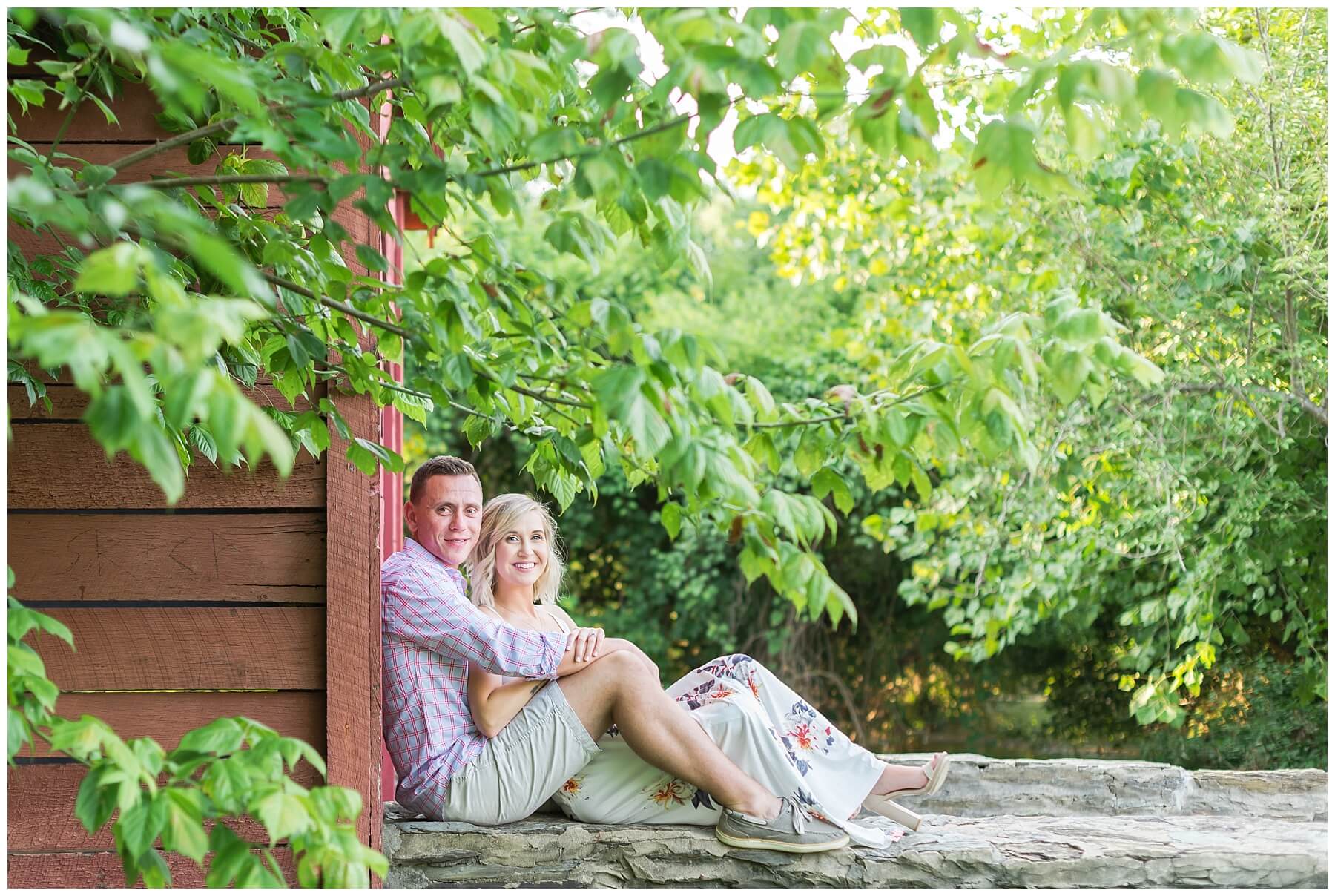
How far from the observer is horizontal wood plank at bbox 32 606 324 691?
2.33 metres

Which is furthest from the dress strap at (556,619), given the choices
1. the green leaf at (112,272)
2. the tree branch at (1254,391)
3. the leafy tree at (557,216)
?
the tree branch at (1254,391)

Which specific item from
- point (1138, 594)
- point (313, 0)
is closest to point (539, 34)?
point (313, 0)

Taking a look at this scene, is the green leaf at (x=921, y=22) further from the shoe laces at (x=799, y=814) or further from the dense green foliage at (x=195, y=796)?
the shoe laces at (x=799, y=814)

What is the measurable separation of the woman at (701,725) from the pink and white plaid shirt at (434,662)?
7 centimetres

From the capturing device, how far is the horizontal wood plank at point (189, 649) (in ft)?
7.64

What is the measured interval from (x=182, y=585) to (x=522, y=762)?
0.85 meters

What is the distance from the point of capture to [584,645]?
8.71ft

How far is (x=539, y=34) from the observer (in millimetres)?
1613

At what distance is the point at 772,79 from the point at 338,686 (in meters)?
1.59

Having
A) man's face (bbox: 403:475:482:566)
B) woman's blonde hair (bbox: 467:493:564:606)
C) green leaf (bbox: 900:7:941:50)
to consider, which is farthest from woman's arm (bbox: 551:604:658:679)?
green leaf (bbox: 900:7:941:50)

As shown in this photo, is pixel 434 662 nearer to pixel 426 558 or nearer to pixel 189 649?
pixel 426 558

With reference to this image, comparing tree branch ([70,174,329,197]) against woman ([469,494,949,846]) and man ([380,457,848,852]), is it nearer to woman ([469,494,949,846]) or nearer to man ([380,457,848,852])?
man ([380,457,848,852])

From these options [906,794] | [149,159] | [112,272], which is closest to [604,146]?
[112,272]

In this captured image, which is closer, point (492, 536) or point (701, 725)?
point (701, 725)
